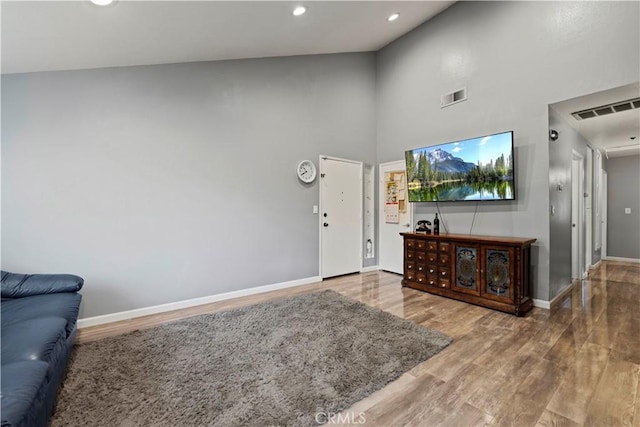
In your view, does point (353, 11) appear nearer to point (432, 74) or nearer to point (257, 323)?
point (432, 74)

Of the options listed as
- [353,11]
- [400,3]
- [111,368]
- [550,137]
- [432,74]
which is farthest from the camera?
[432,74]

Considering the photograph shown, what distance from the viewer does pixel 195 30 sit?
9.18ft

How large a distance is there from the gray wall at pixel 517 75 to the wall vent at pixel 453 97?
0.21ft

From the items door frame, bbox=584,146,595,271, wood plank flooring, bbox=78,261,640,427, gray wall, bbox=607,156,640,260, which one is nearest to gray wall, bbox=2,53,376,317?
wood plank flooring, bbox=78,261,640,427

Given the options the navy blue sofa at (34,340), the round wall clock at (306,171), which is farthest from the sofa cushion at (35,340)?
the round wall clock at (306,171)

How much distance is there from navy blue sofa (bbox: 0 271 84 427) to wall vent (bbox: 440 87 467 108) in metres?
4.90

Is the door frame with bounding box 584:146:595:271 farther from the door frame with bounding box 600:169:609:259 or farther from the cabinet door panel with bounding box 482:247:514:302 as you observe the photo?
the cabinet door panel with bounding box 482:247:514:302

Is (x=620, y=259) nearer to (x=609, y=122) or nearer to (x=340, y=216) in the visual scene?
(x=609, y=122)

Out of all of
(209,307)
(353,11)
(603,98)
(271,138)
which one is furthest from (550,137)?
(209,307)

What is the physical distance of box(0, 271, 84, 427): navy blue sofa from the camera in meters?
1.15

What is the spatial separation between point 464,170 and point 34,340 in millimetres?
4346

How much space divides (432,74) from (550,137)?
6.33 feet

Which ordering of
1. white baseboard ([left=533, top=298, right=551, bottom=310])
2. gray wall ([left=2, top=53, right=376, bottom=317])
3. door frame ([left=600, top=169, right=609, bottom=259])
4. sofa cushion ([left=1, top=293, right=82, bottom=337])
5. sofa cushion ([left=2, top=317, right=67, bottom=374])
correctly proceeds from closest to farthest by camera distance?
sofa cushion ([left=2, top=317, right=67, bottom=374])
sofa cushion ([left=1, top=293, right=82, bottom=337])
gray wall ([left=2, top=53, right=376, bottom=317])
white baseboard ([left=533, top=298, right=551, bottom=310])
door frame ([left=600, top=169, right=609, bottom=259])

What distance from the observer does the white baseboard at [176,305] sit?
294 cm
